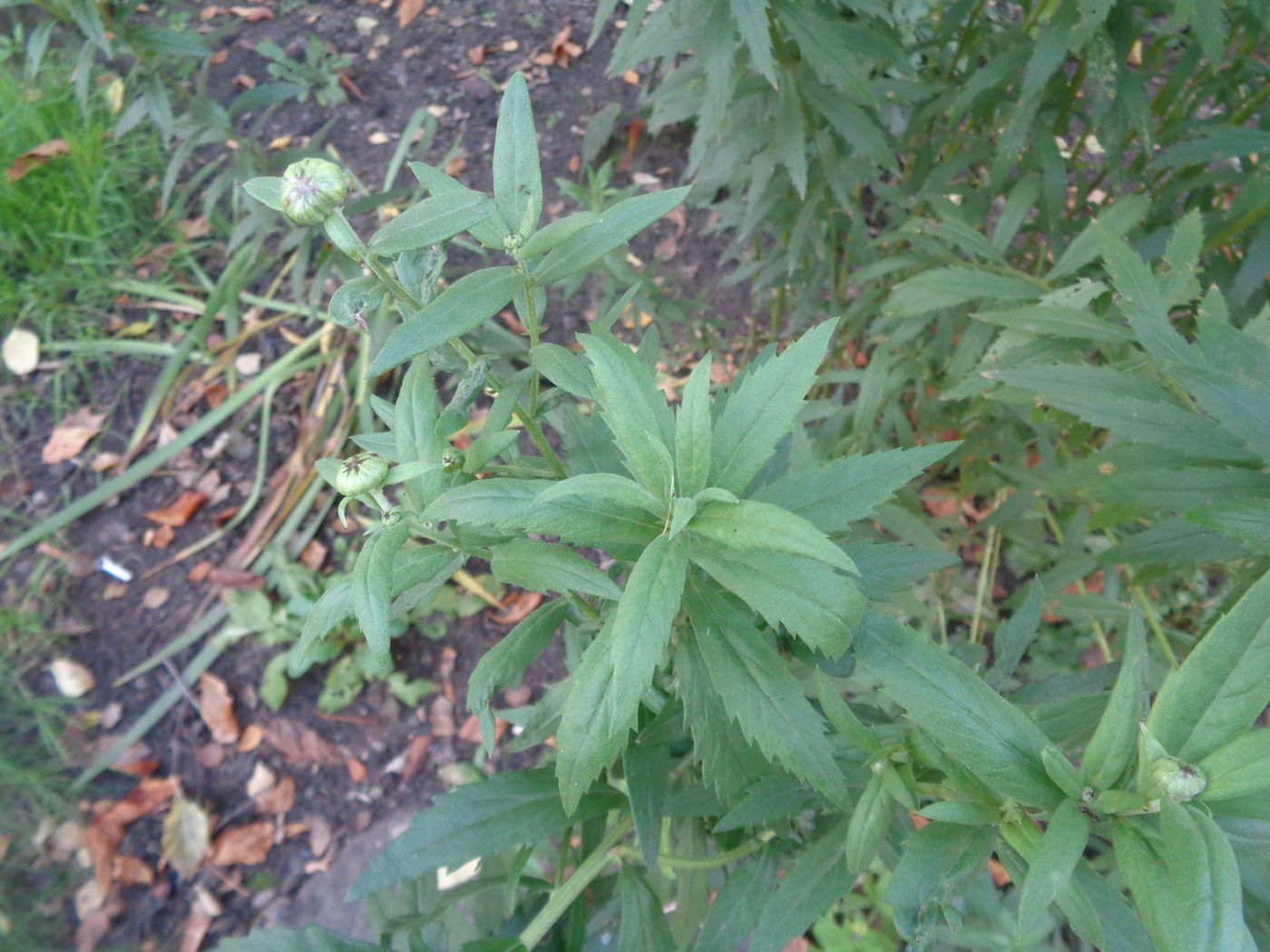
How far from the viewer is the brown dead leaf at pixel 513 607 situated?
8.79 ft

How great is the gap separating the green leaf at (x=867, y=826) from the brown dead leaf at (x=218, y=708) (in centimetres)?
221

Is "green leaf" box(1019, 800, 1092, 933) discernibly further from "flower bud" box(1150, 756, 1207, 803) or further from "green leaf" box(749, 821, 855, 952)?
"green leaf" box(749, 821, 855, 952)

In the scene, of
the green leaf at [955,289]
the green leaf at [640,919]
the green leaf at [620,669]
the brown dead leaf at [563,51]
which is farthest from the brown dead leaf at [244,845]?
the brown dead leaf at [563,51]

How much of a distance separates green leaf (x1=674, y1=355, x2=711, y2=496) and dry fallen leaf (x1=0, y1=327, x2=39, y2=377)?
3.23m

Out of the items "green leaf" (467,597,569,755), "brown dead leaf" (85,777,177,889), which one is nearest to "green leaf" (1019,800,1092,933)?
"green leaf" (467,597,569,755)

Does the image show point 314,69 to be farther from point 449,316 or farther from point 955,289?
point 449,316

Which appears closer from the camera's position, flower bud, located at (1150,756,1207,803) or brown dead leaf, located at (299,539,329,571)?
flower bud, located at (1150,756,1207,803)

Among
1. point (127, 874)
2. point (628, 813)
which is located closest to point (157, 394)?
point (127, 874)

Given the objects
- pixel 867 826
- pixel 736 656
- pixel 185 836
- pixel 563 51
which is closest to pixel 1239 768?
pixel 867 826

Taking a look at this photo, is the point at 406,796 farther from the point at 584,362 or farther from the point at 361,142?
the point at 361,142

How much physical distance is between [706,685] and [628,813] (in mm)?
356

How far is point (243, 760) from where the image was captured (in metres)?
2.52

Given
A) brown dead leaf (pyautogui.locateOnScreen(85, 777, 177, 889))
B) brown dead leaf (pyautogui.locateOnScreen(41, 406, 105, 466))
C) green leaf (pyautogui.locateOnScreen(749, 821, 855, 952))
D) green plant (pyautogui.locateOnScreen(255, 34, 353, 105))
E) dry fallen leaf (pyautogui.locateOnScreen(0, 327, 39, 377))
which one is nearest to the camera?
→ green leaf (pyautogui.locateOnScreen(749, 821, 855, 952))

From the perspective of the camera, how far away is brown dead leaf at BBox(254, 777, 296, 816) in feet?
8.09
